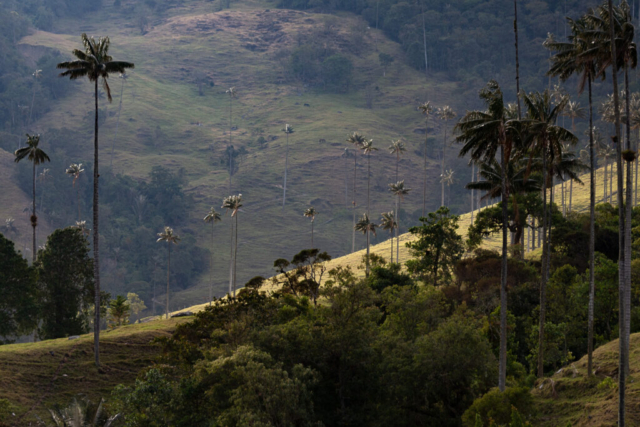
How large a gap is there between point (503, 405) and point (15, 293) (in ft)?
175

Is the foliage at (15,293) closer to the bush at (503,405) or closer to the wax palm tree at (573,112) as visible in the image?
the bush at (503,405)

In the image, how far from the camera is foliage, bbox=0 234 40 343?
66.4 meters

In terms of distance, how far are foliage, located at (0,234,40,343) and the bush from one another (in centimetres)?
5075

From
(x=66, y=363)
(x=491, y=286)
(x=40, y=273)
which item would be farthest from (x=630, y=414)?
(x=40, y=273)

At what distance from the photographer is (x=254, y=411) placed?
34.2 metres

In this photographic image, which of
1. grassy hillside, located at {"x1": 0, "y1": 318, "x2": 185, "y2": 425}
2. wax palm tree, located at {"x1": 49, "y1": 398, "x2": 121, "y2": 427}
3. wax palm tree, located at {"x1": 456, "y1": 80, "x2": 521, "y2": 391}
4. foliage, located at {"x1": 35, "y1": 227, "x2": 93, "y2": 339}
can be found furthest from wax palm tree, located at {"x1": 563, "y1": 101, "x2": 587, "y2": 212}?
wax palm tree, located at {"x1": 49, "y1": 398, "x2": 121, "y2": 427}

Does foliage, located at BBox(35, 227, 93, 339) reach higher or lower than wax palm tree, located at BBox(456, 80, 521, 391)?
lower

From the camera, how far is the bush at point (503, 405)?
112 feet

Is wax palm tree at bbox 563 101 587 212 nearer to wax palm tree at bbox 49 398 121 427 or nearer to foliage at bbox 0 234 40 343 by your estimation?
wax palm tree at bbox 49 398 121 427

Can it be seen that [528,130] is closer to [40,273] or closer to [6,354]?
[6,354]

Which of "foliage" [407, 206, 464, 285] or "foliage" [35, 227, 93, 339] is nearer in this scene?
"foliage" [35, 227, 93, 339]

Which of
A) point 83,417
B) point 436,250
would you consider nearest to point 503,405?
point 83,417

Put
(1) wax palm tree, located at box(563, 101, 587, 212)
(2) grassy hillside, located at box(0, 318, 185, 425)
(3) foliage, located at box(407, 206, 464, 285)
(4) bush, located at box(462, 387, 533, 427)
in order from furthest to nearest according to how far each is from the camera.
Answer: (1) wax palm tree, located at box(563, 101, 587, 212), (3) foliage, located at box(407, 206, 464, 285), (2) grassy hillside, located at box(0, 318, 185, 425), (4) bush, located at box(462, 387, 533, 427)

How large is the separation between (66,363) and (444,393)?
107 feet
